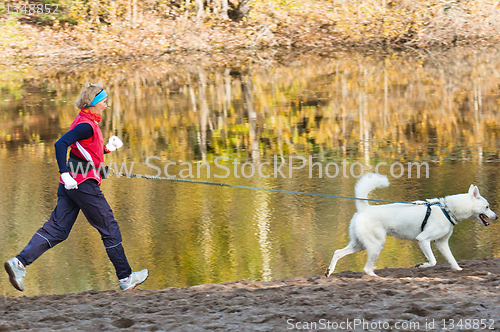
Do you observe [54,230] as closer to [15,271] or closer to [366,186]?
[15,271]

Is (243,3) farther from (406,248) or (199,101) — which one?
(406,248)

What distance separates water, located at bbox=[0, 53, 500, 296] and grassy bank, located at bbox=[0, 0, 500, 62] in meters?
2.74

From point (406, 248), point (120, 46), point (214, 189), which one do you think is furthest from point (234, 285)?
point (120, 46)

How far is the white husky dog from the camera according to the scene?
530 cm

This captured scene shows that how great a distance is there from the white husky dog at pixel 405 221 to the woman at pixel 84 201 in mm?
1998

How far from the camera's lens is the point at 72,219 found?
512 centimetres

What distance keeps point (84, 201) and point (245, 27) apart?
833 inches

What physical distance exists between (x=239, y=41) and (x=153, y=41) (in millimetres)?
3661

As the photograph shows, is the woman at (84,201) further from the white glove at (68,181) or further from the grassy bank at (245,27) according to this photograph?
the grassy bank at (245,27)

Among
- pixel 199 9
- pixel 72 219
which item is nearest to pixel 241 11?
pixel 199 9

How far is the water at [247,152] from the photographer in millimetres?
6109

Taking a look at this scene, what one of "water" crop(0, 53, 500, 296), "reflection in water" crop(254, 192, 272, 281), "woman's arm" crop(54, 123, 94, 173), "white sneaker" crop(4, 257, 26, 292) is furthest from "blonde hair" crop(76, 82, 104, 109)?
"reflection in water" crop(254, 192, 272, 281)

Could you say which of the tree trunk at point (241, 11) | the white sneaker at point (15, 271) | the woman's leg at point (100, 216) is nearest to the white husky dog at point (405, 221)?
the woman's leg at point (100, 216)

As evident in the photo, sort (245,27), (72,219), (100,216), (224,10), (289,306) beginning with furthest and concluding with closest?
1. (224,10)
2. (245,27)
3. (72,219)
4. (100,216)
5. (289,306)
